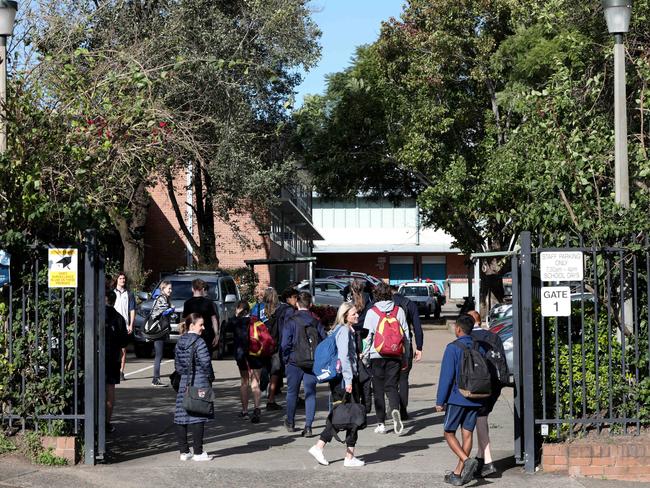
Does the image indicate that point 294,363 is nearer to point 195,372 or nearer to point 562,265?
point 195,372

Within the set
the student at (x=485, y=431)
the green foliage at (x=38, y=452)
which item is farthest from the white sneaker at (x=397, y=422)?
the green foliage at (x=38, y=452)

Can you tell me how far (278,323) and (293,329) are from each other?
4.25 feet

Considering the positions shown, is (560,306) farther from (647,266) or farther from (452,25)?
(452,25)

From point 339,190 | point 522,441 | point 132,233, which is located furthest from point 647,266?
point 339,190

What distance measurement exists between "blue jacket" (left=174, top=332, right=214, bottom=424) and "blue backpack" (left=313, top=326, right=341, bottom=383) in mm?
1143

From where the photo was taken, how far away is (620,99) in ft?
34.8

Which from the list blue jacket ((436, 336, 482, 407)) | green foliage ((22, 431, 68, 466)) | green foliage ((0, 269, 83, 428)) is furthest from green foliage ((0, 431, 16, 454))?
blue jacket ((436, 336, 482, 407))

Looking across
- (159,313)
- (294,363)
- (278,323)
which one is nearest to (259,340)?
(278,323)

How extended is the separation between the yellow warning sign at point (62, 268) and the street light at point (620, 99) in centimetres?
522

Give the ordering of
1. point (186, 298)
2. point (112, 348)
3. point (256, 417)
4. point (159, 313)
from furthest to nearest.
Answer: point (186, 298) → point (159, 313) → point (256, 417) → point (112, 348)

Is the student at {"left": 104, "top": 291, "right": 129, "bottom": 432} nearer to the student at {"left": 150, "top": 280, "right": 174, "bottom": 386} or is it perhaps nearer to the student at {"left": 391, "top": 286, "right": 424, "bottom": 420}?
the student at {"left": 391, "top": 286, "right": 424, "bottom": 420}

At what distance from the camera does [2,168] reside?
389 inches

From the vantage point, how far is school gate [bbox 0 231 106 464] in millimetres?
9891

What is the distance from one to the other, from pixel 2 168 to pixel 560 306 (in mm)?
5341
